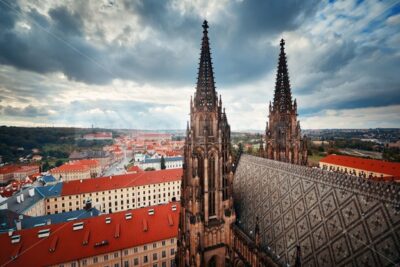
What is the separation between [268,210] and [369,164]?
51.7 metres

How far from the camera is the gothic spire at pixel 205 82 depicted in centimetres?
1631

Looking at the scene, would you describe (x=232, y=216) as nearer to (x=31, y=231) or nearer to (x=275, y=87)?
(x=275, y=87)

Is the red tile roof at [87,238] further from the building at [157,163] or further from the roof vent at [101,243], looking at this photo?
the building at [157,163]

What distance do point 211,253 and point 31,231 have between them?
22568mm

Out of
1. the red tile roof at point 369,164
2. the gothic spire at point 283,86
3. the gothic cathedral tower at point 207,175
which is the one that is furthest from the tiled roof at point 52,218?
the red tile roof at point 369,164

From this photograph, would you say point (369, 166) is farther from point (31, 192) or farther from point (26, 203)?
point (31, 192)

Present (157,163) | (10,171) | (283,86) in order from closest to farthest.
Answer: (10,171) → (283,86) → (157,163)

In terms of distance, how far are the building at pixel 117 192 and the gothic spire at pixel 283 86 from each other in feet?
125

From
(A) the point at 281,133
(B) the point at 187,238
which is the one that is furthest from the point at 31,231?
(A) the point at 281,133

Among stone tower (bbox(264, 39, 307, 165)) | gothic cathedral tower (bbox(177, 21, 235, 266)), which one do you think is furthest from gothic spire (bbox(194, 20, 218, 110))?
stone tower (bbox(264, 39, 307, 165))

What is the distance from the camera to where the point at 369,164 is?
49.8 meters

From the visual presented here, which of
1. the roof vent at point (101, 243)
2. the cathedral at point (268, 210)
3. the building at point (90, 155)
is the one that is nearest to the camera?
the cathedral at point (268, 210)

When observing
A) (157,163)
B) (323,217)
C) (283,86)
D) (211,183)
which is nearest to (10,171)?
(211,183)

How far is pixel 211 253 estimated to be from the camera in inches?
621
